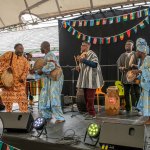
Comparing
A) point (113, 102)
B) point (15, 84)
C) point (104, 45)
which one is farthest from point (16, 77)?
point (104, 45)

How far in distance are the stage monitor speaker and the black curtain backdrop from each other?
13.3 ft

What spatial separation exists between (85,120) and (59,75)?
1.06 meters

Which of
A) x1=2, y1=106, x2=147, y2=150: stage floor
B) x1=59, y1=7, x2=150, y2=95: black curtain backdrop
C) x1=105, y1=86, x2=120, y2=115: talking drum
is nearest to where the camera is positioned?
x1=2, y1=106, x2=147, y2=150: stage floor

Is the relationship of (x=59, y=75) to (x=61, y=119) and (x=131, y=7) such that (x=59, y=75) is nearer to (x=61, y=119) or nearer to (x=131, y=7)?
(x=61, y=119)

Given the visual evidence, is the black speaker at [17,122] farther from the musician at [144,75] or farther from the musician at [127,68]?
the musician at [127,68]

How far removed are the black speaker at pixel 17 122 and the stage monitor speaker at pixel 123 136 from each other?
4.58ft

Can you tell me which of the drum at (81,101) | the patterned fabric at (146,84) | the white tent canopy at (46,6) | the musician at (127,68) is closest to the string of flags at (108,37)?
the white tent canopy at (46,6)

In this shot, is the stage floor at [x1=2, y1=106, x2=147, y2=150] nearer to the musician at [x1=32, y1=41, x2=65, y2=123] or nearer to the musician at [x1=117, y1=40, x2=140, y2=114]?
the musician at [x1=32, y1=41, x2=65, y2=123]

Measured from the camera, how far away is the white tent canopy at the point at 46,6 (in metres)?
7.28

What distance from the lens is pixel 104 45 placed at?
8.01 metres

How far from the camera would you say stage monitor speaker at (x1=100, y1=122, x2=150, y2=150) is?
123 inches

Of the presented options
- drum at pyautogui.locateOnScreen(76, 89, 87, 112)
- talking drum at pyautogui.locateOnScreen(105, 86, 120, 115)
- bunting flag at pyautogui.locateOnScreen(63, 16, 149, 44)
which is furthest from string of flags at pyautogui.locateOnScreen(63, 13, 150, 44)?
drum at pyautogui.locateOnScreen(76, 89, 87, 112)

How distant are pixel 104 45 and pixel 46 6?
6.58 feet

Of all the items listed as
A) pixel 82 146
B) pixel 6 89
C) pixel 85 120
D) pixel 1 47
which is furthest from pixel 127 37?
pixel 1 47
